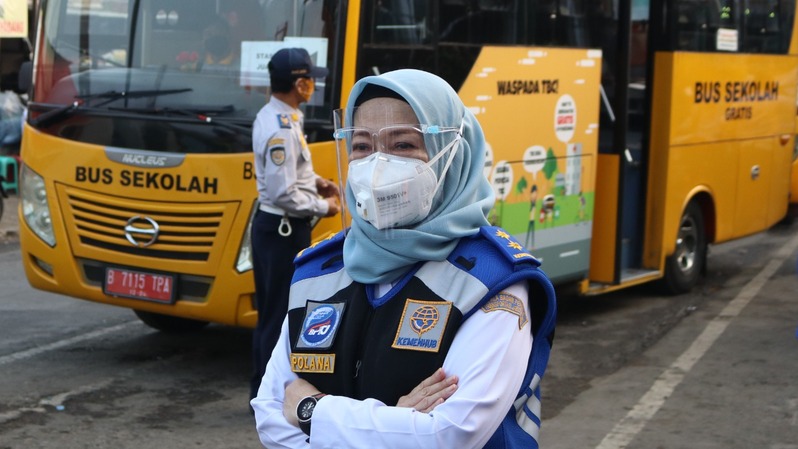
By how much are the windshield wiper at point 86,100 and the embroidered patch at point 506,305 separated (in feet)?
16.1

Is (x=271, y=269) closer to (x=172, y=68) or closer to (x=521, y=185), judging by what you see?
(x=172, y=68)

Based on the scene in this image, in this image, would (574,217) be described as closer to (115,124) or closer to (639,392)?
(639,392)

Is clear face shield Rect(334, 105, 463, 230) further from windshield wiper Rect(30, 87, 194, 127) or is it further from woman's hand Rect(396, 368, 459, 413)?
windshield wiper Rect(30, 87, 194, 127)

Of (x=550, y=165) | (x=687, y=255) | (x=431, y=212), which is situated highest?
(x=431, y=212)

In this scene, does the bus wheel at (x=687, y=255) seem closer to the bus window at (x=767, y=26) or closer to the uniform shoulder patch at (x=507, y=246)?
the bus window at (x=767, y=26)

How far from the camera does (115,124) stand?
22.8 feet

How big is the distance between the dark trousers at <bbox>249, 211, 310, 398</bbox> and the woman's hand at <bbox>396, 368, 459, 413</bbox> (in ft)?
12.8

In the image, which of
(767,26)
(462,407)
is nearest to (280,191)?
(462,407)

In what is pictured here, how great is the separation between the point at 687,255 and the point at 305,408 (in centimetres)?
857

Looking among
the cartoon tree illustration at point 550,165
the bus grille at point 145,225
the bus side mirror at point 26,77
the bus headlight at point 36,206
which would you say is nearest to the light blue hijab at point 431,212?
the bus grille at point 145,225

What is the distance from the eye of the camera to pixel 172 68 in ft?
22.9

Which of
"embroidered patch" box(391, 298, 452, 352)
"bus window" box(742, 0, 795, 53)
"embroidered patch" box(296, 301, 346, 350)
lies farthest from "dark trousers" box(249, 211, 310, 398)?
"bus window" box(742, 0, 795, 53)

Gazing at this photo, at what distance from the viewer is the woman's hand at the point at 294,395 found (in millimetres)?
2375

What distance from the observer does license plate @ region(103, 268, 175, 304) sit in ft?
22.6
